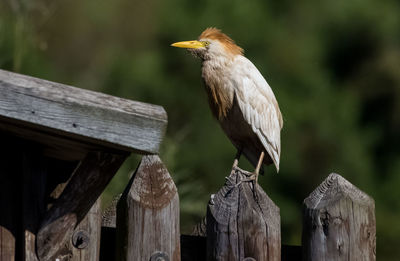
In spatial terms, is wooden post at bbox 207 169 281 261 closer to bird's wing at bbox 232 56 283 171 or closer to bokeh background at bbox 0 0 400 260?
bird's wing at bbox 232 56 283 171

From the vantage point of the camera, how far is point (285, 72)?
Answer: 11.3 m

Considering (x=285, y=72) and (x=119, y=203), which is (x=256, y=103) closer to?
(x=119, y=203)

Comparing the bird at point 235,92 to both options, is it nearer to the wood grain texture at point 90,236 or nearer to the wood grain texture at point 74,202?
the wood grain texture at point 90,236

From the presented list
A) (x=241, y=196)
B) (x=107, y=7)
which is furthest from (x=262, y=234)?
(x=107, y=7)

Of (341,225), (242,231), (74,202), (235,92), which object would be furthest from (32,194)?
(235,92)

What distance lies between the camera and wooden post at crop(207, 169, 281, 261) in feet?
9.02

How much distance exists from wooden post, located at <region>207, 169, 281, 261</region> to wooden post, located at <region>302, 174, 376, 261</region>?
15 centimetres

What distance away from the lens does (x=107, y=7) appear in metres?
12.1

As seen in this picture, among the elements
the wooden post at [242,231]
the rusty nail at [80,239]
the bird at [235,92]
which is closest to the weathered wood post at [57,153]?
the rusty nail at [80,239]

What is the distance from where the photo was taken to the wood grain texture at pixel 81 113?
235cm

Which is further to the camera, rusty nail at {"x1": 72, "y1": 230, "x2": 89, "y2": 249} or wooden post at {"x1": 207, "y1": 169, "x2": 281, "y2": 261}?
rusty nail at {"x1": 72, "y1": 230, "x2": 89, "y2": 249}

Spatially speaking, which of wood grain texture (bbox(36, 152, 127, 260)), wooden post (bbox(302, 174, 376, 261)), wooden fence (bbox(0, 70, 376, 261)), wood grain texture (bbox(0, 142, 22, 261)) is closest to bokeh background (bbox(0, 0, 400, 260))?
wood grain texture (bbox(0, 142, 22, 261))

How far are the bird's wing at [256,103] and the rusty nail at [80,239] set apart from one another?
6.61 feet

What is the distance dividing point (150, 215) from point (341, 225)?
0.69m
